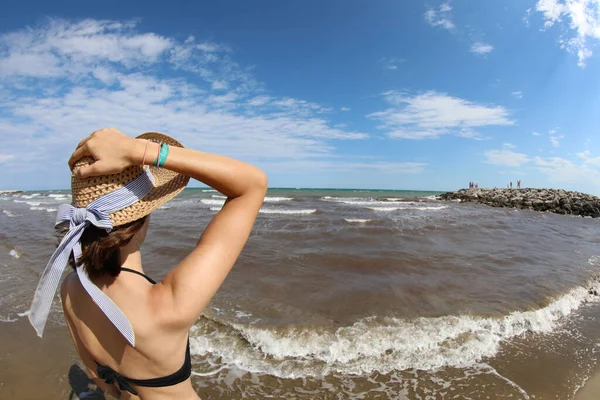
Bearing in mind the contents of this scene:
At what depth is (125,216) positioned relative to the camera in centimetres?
126

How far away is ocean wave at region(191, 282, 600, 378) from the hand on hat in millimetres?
3206

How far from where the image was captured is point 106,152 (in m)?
1.15

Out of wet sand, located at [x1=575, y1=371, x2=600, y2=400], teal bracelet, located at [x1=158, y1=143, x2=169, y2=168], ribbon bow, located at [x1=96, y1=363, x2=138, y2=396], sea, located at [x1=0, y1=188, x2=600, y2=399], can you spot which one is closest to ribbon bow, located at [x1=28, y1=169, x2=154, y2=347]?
teal bracelet, located at [x1=158, y1=143, x2=169, y2=168]

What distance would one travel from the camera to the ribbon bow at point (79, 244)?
120cm

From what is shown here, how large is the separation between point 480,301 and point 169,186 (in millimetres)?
5936

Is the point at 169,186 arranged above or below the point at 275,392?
above

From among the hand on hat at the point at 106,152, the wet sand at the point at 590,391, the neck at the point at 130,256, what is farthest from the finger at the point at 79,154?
the wet sand at the point at 590,391

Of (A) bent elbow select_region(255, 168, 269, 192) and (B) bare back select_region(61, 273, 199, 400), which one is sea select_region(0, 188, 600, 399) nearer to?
(B) bare back select_region(61, 273, 199, 400)

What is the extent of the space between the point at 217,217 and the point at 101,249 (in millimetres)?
450

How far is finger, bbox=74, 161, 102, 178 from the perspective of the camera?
1.13 metres

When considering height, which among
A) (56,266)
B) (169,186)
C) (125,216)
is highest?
(169,186)

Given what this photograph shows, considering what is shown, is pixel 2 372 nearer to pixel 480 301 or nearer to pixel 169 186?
pixel 169 186

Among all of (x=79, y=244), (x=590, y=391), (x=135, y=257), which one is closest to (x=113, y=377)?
(x=135, y=257)

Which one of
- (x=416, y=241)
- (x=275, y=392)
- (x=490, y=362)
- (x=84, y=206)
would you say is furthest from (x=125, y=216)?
(x=416, y=241)
